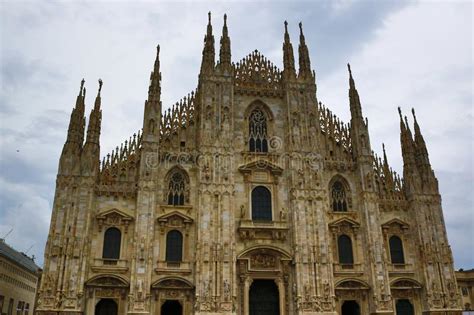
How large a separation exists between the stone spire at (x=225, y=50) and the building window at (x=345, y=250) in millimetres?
15777

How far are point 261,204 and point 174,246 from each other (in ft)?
22.4

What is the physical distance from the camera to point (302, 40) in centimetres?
3706

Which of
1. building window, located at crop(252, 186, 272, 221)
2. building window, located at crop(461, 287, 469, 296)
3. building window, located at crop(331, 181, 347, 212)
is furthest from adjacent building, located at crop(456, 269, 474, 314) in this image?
building window, located at crop(252, 186, 272, 221)

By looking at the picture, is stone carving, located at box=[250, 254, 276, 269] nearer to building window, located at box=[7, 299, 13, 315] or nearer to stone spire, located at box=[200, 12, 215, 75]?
stone spire, located at box=[200, 12, 215, 75]

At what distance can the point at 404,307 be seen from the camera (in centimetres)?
2992

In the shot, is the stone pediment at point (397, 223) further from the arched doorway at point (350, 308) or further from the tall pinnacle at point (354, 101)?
the tall pinnacle at point (354, 101)

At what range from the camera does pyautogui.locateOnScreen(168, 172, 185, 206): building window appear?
29.8m

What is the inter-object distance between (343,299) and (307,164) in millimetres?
9679

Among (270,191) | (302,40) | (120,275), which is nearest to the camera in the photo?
(120,275)

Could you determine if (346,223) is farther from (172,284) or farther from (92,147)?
(92,147)

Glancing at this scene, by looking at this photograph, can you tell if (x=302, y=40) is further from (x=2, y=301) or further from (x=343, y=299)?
(x=2, y=301)

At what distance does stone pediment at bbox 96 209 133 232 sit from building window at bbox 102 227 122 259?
470 millimetres

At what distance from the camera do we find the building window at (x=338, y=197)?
31.9 metres

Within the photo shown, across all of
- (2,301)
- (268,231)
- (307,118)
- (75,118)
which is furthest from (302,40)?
(2,301)
